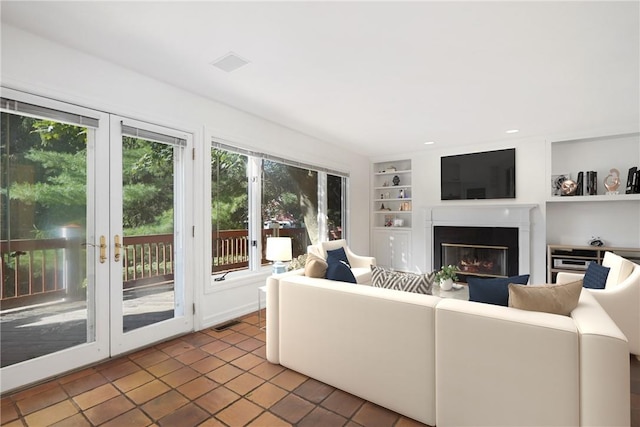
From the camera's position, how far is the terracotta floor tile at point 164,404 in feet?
6.13

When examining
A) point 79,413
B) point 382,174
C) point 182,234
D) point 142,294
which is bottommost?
point 79,413

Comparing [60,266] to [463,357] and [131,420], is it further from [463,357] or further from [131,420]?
[463,357]

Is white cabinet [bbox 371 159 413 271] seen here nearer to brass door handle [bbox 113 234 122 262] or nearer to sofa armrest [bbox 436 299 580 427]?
sofa armrest [bbox 436 299 580 427]

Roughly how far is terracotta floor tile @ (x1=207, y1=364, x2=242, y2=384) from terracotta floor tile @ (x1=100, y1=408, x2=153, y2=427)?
1.64 ft

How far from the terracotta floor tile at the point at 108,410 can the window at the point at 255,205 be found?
165 cm

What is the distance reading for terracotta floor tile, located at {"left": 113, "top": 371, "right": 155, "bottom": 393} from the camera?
2152 millimetres

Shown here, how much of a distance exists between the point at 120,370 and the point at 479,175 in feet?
18.3

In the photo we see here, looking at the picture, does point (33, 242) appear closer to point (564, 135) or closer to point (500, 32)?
point (500, 32)

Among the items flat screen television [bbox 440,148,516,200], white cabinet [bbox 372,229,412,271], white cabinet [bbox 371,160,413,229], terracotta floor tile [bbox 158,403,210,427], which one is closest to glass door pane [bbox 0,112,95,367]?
terracotta floor tile [bbox 158,403,210,427]

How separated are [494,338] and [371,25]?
1985 millimetres

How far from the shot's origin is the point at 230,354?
2650mm

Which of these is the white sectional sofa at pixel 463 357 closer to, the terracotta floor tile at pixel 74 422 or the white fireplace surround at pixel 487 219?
the terracotta floor tile at pixel 74 422

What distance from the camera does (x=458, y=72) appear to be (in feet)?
8.73

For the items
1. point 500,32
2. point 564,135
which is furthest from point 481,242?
point 500,32
